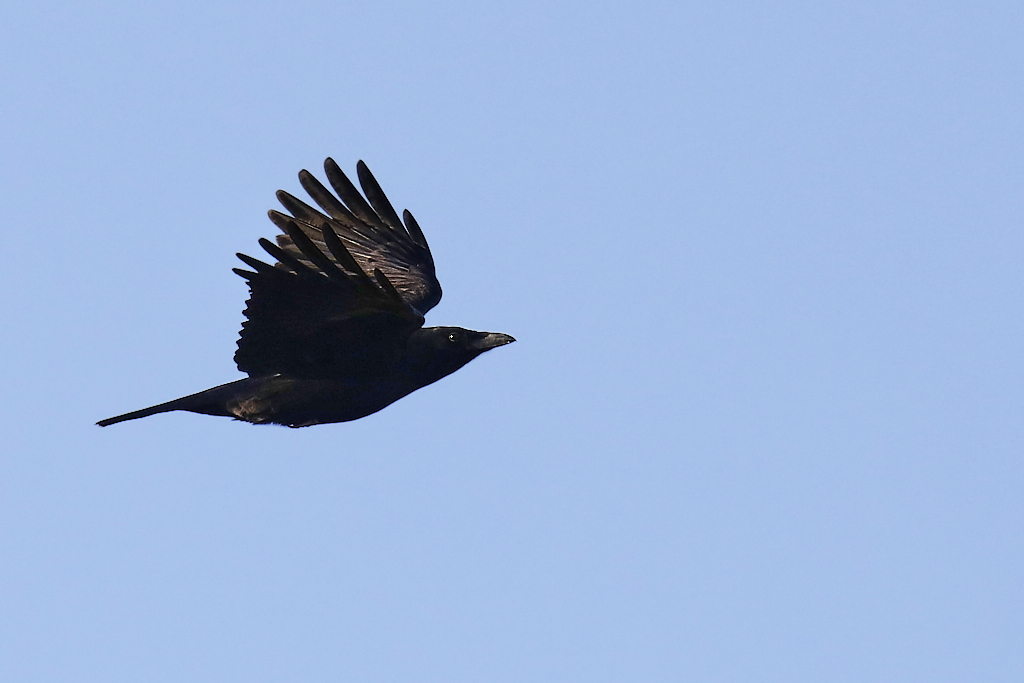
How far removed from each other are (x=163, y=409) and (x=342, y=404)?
172 centimetres

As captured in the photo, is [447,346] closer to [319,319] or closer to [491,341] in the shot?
[491,341]

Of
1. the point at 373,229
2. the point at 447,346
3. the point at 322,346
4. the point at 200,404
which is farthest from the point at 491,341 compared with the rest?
the point at 200,404

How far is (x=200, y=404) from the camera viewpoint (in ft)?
41.3

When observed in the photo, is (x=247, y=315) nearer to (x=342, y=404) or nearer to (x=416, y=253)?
(x=342, y=404)

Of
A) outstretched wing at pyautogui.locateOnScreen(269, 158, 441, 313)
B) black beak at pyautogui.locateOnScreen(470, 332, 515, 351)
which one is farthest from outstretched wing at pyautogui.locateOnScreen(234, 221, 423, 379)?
outstretched wing at pyautogui.locateOnScreen(269, 158, 441, 313)

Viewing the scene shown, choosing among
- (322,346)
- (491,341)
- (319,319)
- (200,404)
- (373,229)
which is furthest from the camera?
(373,229)

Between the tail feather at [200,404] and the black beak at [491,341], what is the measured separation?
2.05 m

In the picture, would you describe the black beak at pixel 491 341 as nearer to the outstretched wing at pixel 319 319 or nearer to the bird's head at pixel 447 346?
the bird's head at pixel 447 346

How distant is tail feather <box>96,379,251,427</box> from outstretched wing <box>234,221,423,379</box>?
24 centimetres

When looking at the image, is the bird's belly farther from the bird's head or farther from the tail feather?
the bird's head

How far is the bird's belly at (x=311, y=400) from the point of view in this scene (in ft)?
39.9

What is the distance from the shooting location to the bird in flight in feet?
37.2

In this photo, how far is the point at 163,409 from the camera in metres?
12.6

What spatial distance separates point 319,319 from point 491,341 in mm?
1577
